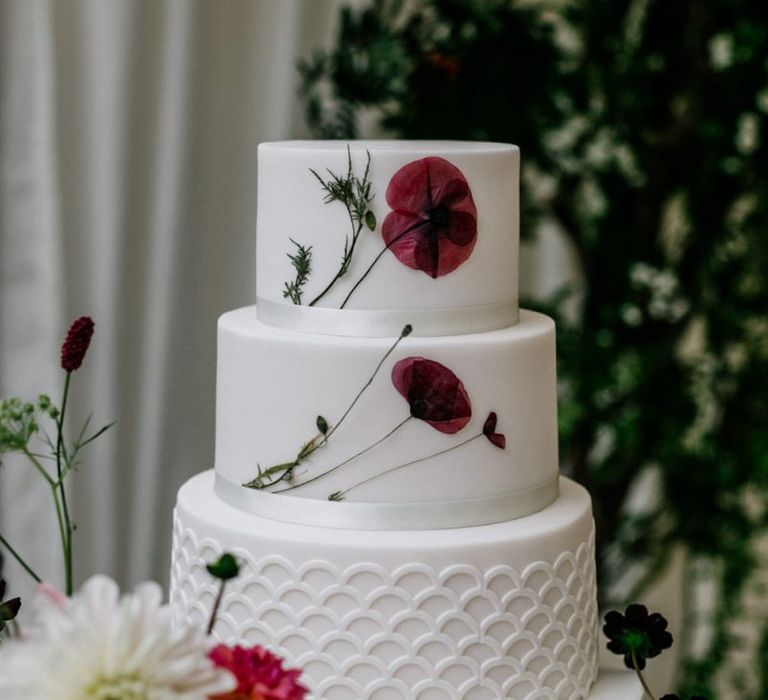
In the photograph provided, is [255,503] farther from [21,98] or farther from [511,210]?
[21,98]

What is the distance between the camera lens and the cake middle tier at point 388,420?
115cm

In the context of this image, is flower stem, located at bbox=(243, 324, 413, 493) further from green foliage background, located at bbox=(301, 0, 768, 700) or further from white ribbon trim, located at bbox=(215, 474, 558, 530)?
green foliage background, located at bbox=(301, 0, 768, 700)

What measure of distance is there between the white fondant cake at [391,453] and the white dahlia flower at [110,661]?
472mm

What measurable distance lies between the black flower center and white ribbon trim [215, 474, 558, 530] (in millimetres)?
297

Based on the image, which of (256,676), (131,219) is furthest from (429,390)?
(131,219)

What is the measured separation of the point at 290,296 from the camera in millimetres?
1211

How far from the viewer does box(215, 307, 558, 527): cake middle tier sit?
115cm

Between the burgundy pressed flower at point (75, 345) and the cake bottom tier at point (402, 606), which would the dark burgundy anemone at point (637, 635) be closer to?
the cake bottom tier at point (402, 606)

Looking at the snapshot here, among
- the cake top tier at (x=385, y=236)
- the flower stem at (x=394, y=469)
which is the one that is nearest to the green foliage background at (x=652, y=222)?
the cake top tier at (x=385, y=236)

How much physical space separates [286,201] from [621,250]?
1.16 meters

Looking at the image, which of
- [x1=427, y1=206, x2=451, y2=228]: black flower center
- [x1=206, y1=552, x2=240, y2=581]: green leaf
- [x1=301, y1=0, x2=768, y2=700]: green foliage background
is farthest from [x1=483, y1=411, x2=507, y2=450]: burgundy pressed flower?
[x1=301, y1=0, x2=768, y2=700]: green foliage background

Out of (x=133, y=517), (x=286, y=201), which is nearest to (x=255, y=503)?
(x=286, y=201)

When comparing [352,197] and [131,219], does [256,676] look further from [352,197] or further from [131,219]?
[131,219]

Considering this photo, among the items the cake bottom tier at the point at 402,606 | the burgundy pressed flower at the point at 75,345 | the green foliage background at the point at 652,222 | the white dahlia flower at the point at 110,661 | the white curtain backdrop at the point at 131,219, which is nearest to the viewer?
the white dahlia flower at the point at 110,661
